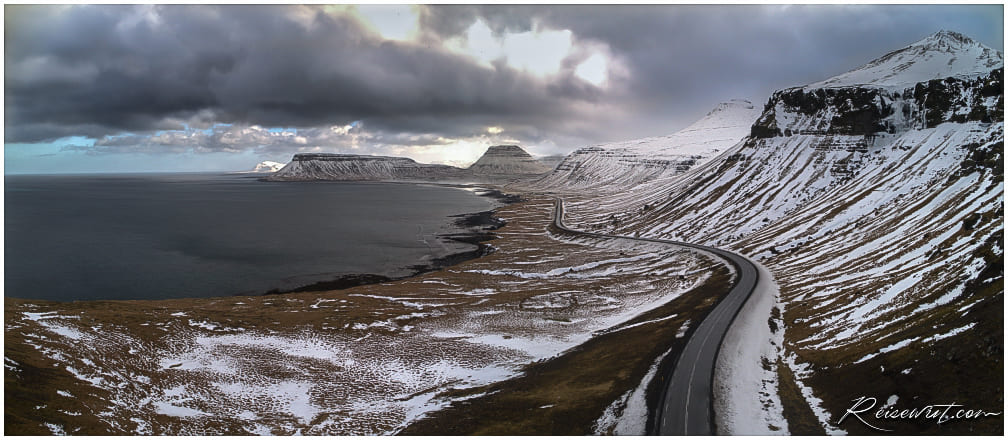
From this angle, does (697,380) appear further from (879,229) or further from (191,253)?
(191,253)

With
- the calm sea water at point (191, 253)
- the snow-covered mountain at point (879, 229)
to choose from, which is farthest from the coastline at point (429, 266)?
the snow-covered mountain at point (879, 229)

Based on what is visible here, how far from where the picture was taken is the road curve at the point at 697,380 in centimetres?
3412

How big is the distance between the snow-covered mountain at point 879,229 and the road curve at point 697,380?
670cm

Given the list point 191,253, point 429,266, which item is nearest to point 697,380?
point 429,266

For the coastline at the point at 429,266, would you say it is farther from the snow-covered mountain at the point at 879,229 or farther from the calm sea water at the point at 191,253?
the snow-covered mountain at the point at 879,229

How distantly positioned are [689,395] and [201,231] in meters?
170

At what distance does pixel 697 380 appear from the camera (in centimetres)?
4141

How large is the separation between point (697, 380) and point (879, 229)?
79.2m

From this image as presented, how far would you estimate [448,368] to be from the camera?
53.2 m

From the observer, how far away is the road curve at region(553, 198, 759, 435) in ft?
112

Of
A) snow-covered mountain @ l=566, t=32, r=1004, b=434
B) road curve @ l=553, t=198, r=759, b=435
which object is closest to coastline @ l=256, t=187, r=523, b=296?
snow-covered mountain @ l=566, t=32, r=1004, b=434

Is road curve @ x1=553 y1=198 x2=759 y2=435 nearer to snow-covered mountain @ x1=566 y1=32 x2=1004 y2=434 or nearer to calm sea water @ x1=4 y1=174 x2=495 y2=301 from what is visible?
snow-covered mountain @ x1=566 y1=32 x2=1004 y2=434

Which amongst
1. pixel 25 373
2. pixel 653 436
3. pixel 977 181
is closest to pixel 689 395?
pixel 653 436

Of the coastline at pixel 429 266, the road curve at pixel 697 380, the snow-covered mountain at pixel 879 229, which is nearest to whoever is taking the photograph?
the road curve at pixel 697 380
